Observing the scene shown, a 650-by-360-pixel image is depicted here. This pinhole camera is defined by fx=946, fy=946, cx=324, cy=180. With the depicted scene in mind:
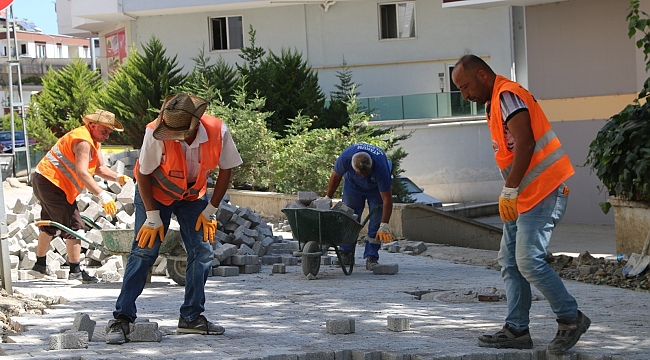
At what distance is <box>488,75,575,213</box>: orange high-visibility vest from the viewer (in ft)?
18.0

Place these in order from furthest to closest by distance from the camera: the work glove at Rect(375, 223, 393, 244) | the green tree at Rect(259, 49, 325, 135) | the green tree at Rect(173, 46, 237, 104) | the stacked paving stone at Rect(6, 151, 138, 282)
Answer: the green tree at Rect(259, 49, 325, 135) < the green tree at Rect(173, 46, 237, 104) < the stacked paving stone at Rect(6, 151, 138, 282) < the work glove at Rect(375, 223, 393, 244)

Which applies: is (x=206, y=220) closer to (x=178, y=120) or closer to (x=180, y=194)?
(x=180, y=194)

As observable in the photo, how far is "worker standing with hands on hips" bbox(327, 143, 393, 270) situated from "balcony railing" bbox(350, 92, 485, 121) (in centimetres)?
1505

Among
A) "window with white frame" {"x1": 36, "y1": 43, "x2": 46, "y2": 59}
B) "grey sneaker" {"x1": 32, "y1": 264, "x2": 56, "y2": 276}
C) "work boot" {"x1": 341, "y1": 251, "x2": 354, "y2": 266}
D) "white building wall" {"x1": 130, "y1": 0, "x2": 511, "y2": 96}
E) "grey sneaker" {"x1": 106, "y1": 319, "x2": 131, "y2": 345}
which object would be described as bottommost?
"work boot" {"x1": 341, "y1": 251, "x2": 354, "y2": 266}

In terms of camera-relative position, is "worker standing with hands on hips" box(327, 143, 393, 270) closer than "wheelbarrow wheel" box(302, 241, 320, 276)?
No

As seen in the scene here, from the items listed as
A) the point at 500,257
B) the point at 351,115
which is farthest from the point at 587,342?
the point at 351,115

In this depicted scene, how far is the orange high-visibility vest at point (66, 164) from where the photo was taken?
31.6 feet

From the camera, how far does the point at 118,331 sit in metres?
5.96

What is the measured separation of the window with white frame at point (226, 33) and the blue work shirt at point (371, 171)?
19.9 m

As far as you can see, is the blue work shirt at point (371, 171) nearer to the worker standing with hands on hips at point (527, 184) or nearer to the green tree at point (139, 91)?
the worker standing with hands on hips at point (527, 184)

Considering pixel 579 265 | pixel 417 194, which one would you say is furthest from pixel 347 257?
pixel 417 194

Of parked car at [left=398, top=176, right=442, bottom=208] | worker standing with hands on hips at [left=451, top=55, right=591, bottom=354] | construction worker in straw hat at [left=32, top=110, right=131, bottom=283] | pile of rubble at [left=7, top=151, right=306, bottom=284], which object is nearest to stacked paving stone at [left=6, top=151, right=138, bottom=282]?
pile of rubble at [left=7, top=151, right=306, bottom=284]

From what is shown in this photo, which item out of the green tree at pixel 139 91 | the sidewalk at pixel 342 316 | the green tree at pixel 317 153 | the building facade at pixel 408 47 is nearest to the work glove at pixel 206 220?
the sidewalk at pixel 342 316

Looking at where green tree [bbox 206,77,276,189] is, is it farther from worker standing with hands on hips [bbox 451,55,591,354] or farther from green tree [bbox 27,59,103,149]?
green tree [bbox 27,59,103,149]
